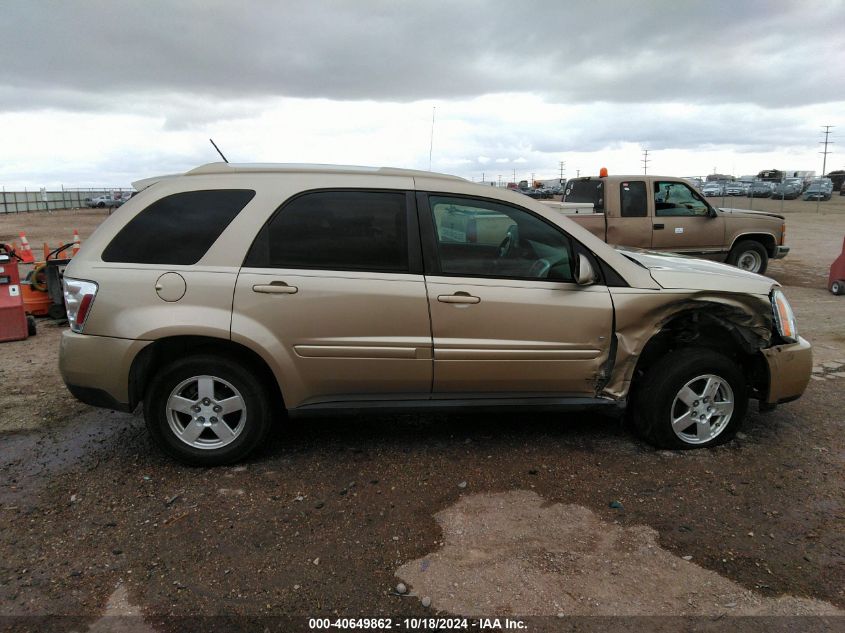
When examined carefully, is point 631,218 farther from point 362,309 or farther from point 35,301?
point 35,301

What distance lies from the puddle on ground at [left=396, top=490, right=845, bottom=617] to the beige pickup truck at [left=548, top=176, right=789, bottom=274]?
24.5ft

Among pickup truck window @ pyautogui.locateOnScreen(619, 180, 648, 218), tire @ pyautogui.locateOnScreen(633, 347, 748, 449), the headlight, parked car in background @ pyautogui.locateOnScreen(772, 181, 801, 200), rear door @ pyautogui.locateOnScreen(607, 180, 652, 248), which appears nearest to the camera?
tire @ pyautogui.locateOnScreen(633, 347, 748, 449)

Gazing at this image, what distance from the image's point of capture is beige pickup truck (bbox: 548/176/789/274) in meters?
10.2

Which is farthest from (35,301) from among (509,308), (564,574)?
(564,574)

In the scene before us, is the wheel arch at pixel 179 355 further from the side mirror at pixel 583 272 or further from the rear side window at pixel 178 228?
the side mirror at pixel 583 272

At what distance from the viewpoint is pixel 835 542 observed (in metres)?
Result: 3.10

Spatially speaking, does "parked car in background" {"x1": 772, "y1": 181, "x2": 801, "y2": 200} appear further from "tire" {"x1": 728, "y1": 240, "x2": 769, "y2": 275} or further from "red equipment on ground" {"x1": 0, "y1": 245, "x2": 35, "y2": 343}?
"red equipment on ground" {"x1": 0, "y1": 245, "x2": 35, "y2": 343}

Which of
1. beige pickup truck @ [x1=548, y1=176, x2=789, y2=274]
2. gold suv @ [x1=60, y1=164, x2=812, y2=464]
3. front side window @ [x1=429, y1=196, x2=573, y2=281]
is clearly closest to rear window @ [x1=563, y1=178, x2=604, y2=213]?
beige pickup truck @ [x1=548, y1=176, x2=789, y2=274]

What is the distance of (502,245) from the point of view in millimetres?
3984

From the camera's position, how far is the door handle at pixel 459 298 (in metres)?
3.71

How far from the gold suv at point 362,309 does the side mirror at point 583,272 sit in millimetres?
13

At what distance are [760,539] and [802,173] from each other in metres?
99.1

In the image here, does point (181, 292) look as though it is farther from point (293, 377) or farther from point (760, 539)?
point (760, 539)

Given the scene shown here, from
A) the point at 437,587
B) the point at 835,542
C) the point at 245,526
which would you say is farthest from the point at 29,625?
the point at 835,542
